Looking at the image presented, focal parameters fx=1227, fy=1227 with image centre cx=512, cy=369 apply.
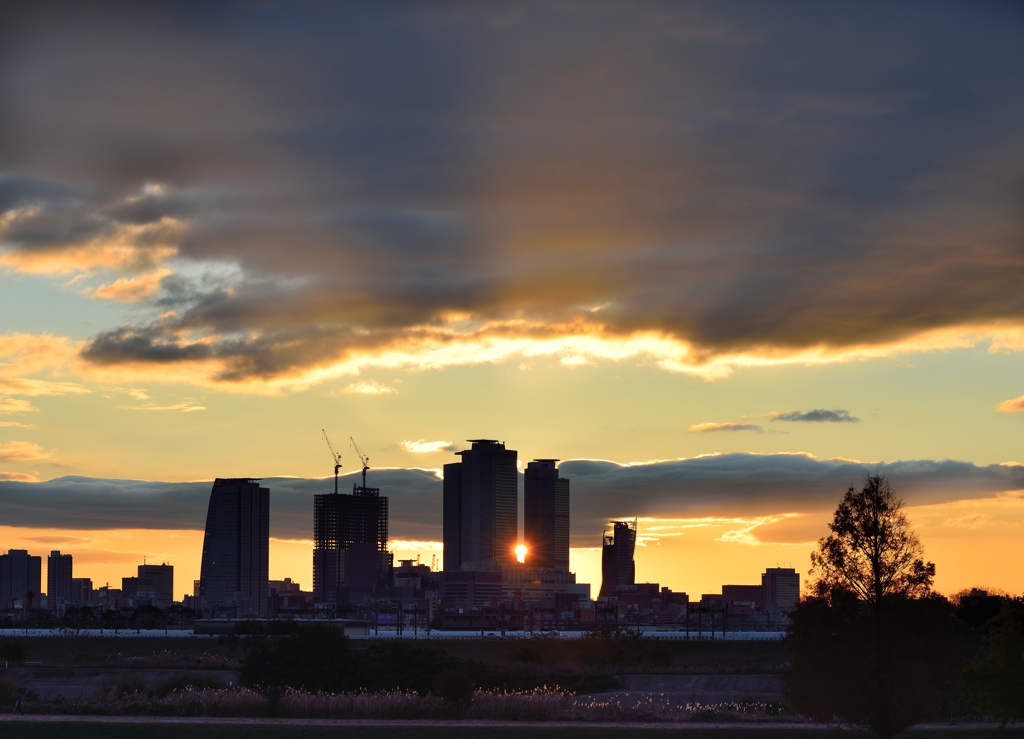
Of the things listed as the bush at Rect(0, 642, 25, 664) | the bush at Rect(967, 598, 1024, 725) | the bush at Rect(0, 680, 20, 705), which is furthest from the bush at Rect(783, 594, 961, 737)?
the bush at Rect(0, 642, 25, 664)

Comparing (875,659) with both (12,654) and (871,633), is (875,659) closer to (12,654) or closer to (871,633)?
(871,633)

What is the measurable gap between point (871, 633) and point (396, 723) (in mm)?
26744

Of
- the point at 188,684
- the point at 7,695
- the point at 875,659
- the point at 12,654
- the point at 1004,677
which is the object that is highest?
the point at 875,659

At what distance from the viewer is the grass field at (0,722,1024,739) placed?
5766cm

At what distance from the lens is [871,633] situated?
50000 mm

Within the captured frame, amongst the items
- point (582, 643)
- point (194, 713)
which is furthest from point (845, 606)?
point (582, 643)

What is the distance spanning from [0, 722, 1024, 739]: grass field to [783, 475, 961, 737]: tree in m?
9.94

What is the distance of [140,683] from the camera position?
314 feet

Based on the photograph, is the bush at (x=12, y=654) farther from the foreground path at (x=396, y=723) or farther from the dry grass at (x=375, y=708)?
the foreground path at (x=396, y=723)

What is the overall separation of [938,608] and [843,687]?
508 cm

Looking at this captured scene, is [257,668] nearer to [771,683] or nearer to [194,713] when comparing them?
[194,713]

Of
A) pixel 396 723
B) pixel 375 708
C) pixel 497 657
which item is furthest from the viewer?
pixel 497 657

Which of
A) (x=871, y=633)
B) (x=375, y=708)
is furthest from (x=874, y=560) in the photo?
(x=375, y=708)

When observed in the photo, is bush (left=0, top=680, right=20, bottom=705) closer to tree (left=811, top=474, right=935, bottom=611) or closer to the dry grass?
the dry grass
